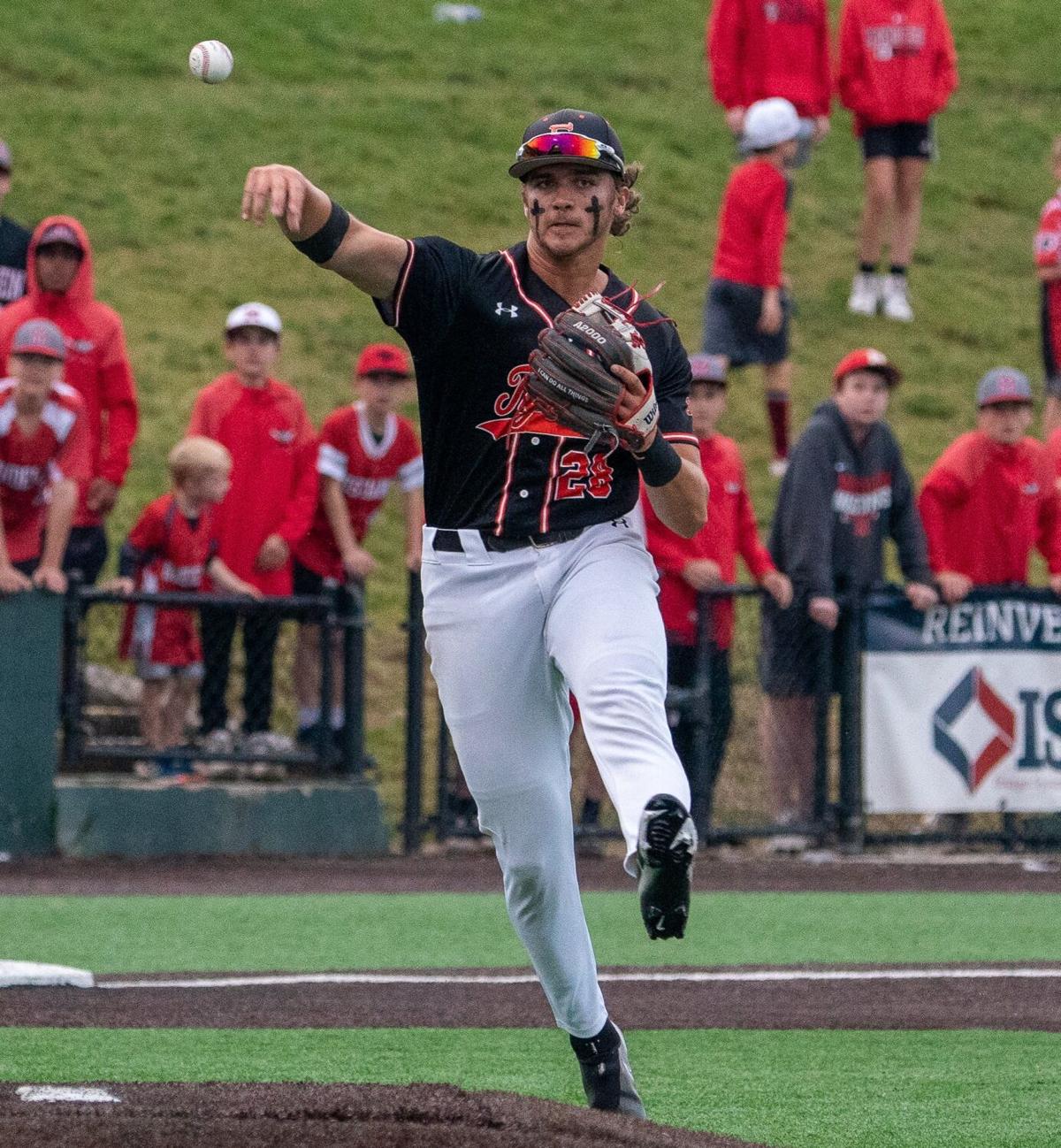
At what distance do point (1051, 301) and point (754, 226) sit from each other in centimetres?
189

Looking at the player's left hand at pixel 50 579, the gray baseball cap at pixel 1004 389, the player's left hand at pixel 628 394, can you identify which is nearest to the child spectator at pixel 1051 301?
the gray baseball cap at pixel 1004 389

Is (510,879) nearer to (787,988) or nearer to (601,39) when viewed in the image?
(787,988)

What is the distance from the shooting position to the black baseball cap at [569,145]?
516 centimetres

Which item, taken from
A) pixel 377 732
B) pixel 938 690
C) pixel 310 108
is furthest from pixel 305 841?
pixel 310 108

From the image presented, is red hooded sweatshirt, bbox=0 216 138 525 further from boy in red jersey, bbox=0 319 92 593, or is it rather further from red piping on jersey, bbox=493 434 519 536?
red piping on jersey, bbox=493 434 519 536

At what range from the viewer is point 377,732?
13695mm

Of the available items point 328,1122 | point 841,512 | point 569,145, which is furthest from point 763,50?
point 328,1122

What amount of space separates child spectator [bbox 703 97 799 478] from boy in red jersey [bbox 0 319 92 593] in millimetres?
4685

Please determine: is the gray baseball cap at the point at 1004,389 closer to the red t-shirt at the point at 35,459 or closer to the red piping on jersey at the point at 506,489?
the red t-shirt at the point at 35,459

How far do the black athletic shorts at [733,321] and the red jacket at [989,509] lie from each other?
8.35 ft

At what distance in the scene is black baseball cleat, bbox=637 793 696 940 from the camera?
439cm

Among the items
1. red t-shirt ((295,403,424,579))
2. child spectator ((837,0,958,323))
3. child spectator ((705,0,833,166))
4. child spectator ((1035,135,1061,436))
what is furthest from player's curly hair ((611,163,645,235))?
child spectator ((837,0,958,323))

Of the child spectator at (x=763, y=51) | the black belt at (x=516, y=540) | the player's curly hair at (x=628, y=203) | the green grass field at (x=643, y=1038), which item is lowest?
the green grass field at (x=643, y=1038)

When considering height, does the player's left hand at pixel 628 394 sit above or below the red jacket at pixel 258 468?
below
